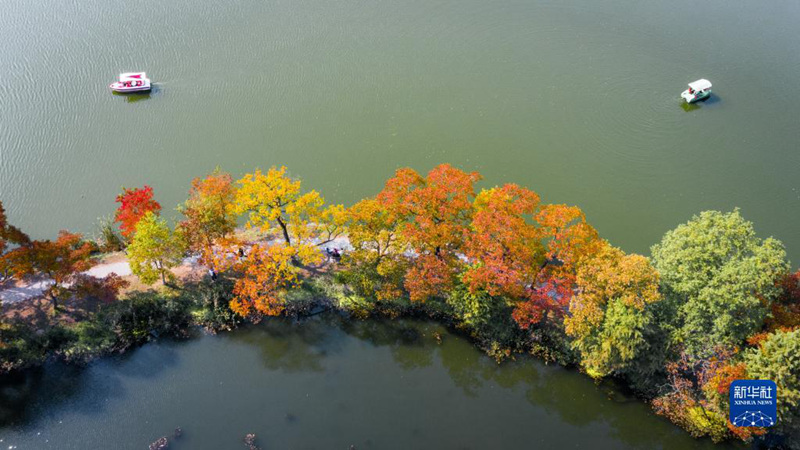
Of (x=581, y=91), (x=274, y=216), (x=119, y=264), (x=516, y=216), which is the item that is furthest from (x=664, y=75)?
(x=119, y=264)

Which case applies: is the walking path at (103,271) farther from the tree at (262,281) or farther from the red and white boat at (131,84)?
the red and white boat at (131,84)

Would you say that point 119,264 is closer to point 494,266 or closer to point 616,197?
point 494,266

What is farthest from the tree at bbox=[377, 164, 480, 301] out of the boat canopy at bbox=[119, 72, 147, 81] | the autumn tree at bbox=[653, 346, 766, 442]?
the boat canopy at bbox=[119, 72, 147, 81]

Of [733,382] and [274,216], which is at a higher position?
[274,216]

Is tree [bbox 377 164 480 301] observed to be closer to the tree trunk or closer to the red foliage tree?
the red foliage tree

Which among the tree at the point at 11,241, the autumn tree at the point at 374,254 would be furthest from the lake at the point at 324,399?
the tree at the point at 11,241

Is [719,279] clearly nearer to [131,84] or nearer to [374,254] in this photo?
[374,254]
